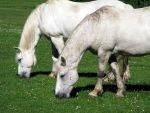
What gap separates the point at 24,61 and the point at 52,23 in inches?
63.9

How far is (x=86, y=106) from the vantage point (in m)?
11.5

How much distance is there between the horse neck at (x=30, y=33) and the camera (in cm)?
1576

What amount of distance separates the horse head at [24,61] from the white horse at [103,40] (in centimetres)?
381

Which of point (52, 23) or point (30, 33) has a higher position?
point (52, 23)

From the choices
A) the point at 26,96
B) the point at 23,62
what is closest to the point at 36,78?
the point at 23,62

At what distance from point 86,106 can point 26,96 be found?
1959mm

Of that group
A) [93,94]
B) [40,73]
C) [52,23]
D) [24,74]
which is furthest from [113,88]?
[40,73]

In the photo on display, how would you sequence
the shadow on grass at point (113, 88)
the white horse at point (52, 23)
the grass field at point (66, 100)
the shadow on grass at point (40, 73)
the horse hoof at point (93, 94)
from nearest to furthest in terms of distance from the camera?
the grass field at point (66, 100), the horse hoof at point (93, 94), the shadow on grass at point (113, 88), the white horse at point (52, 23), the shadow on grass at point (40, 73)

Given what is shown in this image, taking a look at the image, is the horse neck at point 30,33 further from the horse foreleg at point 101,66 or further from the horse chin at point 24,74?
the horse foreleg at point 101,66

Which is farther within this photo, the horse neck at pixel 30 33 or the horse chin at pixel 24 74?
the horse chin at pixel 24 74

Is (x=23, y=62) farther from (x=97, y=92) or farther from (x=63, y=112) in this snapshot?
(x=63, y=112)

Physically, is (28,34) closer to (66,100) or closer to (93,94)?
(93,94)

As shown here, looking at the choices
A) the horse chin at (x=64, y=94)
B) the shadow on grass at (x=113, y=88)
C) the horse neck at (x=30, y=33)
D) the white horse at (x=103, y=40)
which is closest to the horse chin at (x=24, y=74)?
the horse neck at (x=30, y=33)

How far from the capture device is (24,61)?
1602 cm
